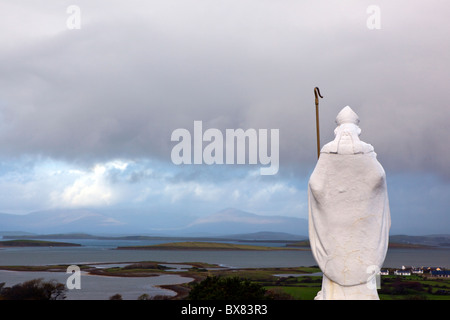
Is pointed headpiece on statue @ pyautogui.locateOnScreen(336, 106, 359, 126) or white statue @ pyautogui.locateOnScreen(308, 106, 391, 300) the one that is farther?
pointed headpiece on statue @ pyautogui.locateOnScreen(336, 106, 359, 126)

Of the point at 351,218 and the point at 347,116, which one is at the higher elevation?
the point at 347,116

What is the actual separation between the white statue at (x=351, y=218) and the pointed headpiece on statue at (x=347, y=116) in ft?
1.42

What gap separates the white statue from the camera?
441 inches

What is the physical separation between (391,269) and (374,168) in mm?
31031

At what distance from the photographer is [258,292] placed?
13.5 meters

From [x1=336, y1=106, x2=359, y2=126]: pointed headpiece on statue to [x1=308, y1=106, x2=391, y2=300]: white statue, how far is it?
43cm

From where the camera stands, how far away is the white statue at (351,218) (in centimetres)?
1120

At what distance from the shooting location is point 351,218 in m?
11.3

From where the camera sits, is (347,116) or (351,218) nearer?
(351,218)

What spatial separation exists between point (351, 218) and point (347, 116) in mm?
2360

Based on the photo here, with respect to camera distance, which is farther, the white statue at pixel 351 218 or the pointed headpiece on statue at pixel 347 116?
the pointed headpiece on statue at pixel 347 116
